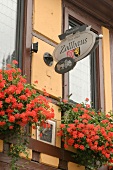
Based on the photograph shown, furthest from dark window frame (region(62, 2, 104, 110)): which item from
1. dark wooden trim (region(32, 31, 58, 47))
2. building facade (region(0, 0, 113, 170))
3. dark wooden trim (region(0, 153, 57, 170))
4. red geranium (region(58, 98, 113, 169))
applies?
dark wooden trim (region(0, 153, 57, 170))

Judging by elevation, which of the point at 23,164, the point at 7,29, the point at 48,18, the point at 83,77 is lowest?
the point at 23,164

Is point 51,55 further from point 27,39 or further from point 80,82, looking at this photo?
point 80,82

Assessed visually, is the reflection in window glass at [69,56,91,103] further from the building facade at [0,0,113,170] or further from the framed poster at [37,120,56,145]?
the framed poster at [37,120,56,145]

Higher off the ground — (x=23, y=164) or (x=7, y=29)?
(x=7, y=29)

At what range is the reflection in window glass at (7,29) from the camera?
23.8 feet

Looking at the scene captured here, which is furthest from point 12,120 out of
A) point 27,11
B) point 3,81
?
point 27,11

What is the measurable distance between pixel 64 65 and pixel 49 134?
2.94ft

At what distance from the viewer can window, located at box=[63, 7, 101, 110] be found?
26.9ft

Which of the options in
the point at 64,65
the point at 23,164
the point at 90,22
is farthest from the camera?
the point at 90,22

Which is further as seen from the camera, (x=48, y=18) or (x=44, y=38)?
(x=48, y=18)

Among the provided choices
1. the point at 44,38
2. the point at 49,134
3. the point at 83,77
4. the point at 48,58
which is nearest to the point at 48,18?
the point at 44,38

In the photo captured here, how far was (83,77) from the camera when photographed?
850 cm

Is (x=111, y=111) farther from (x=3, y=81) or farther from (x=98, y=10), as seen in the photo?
(x=3, y=81)

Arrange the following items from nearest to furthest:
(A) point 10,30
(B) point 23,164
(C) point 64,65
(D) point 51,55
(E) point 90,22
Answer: (B) point 23,164 → (C) point 64,65 → (A) point 10,30 → (D) point 51,55 → (E) point 90,22
